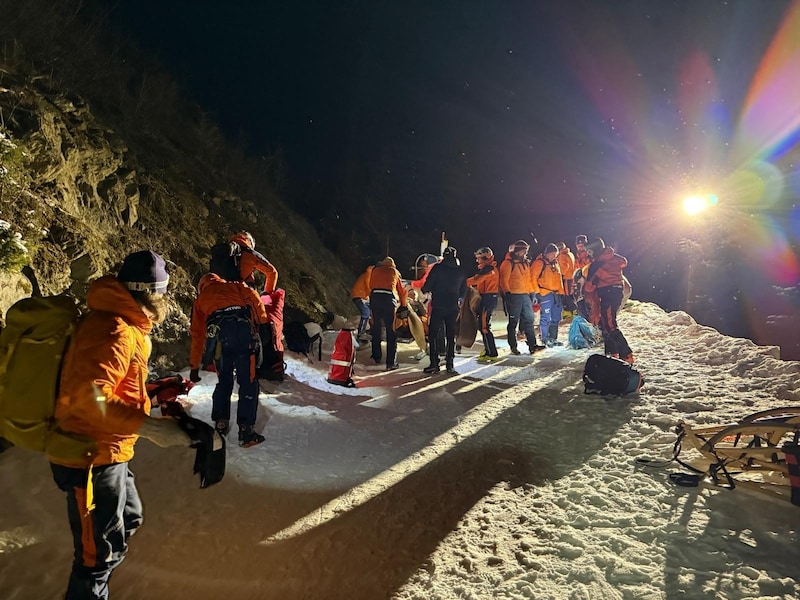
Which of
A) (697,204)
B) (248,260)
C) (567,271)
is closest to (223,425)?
(248,260)

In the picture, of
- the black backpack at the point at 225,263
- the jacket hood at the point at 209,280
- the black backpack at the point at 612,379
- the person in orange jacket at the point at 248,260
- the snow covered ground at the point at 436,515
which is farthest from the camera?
the black backpack at the point at 612,379

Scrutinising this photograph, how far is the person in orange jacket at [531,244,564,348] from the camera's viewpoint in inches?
416

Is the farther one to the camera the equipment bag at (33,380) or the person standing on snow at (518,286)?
the person standing on snow at (518,286)

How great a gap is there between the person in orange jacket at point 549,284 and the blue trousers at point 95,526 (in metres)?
9.06

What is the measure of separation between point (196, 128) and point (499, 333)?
1169 cm

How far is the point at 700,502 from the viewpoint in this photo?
3600 millimetres

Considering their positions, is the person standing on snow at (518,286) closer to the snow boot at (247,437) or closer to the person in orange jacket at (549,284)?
the person in orange jacket at (549,284)

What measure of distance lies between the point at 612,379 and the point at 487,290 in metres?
3.64

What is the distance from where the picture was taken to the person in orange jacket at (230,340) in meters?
4.80

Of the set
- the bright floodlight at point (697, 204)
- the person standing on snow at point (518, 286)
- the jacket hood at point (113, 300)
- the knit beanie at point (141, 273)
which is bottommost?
the jacket hood at point (113, 300)

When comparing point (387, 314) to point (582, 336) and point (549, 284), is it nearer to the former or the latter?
point (549, 284)

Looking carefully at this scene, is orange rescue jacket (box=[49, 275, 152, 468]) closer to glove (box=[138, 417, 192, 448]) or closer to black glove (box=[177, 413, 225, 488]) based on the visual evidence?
glove (box=[138, 417, 192, 448])

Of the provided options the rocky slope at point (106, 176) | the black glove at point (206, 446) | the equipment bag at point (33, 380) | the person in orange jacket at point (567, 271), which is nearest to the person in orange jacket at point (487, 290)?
A: the person in orange jacket at point (567, 271)

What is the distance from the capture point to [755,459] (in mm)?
3678
